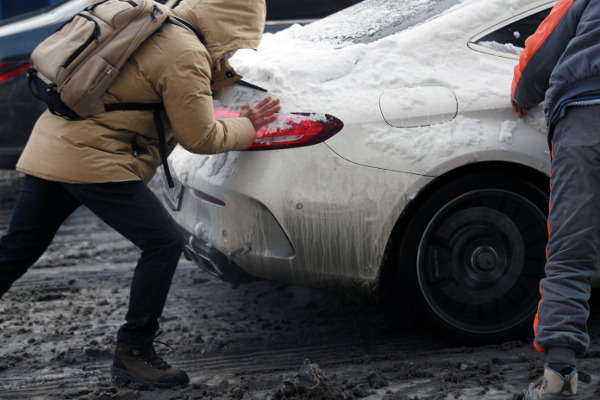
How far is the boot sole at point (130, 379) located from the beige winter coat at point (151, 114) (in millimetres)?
851

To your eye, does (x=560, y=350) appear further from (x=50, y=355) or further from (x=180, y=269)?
(x=180, y=269)

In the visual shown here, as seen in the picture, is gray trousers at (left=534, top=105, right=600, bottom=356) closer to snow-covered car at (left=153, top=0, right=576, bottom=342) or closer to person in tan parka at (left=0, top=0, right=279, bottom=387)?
snow-covered car at (left=153, top=0, right=576, bottom=342)

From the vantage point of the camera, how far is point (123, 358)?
3008 millimetres

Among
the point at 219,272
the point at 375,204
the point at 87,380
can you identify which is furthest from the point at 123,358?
the point at 375,204

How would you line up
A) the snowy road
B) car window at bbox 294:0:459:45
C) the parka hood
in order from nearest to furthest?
the parka hood, the snowy road, car window at bbox 294:0:459:45

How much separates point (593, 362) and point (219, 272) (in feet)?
5.41

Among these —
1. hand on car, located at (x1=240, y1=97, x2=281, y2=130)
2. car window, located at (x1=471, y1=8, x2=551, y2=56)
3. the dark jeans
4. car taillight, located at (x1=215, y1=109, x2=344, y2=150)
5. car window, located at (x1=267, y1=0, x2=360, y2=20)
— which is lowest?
the dark jeans

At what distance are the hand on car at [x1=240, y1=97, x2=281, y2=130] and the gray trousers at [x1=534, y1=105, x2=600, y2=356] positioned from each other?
1137 mm

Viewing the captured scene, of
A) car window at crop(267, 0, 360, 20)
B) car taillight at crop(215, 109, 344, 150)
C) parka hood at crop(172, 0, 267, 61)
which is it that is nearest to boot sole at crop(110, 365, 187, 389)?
car taillight at crop(215, 109, 344, 150)

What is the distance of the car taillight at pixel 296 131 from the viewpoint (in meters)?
2.92

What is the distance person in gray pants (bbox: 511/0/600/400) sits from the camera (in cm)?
239

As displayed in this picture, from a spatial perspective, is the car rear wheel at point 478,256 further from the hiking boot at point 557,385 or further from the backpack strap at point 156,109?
the backpack strap at point 156,109

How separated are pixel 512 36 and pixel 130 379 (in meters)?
2.25

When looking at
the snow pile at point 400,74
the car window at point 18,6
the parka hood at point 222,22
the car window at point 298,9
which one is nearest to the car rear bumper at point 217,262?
the snow pile at point 400,74
